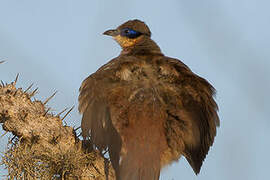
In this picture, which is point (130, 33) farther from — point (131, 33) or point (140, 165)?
point (140, 165)

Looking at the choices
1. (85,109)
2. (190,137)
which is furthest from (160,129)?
(85,109)

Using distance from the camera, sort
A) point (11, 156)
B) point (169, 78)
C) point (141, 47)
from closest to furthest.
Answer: point (11, 156)
point (169, 78)
point (141, 47)

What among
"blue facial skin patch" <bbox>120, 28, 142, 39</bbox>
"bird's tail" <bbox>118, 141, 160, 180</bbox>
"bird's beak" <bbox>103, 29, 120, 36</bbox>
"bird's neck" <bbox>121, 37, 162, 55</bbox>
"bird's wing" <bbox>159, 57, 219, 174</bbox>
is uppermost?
"bird's beak" <bbox>103, 29, 120, 36</bbox>

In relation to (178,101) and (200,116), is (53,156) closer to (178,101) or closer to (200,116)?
(178,101)

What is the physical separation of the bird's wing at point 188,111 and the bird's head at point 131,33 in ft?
4.80

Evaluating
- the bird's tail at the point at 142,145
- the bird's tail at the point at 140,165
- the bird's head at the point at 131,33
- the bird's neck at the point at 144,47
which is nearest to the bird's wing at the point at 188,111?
the bird's tail at the point at 142,145

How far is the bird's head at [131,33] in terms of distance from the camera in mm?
5613

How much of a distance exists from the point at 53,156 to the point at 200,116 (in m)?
1.67

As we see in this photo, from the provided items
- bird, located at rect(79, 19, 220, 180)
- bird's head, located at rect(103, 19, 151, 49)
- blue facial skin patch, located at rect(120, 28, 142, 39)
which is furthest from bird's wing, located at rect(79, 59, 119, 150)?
blue facial skin patch, located at rect(120, 28, 142, 39)

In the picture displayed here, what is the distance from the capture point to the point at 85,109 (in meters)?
3.76

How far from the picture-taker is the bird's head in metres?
5.61

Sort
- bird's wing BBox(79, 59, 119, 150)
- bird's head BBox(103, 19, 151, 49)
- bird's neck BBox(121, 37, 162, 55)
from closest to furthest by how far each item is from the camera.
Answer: bird's wing BBox(79, 59, 119, 150) < bird's neck BBox(121, 37, 162, 55) < bird's head BBox(103, 19, 151, 49)

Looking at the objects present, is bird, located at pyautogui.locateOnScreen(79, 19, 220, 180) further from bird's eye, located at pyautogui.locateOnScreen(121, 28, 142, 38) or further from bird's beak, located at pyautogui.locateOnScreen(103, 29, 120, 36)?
bird's beak, located at pyautogui.locateOnScreen(103, 29, 120, 36)

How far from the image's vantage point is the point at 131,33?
18.8 feet
